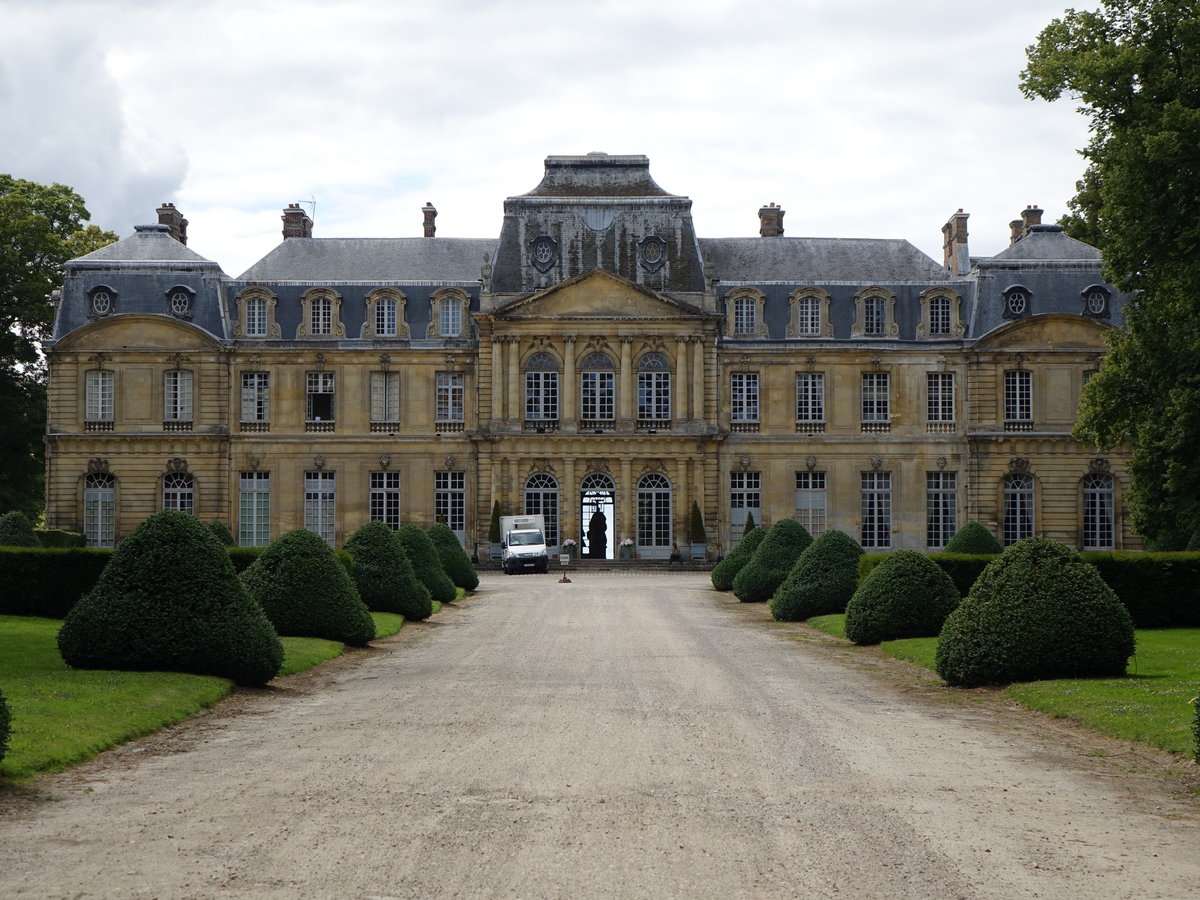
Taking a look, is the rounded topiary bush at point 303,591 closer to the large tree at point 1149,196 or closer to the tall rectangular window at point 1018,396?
the large tree at point 1149,196

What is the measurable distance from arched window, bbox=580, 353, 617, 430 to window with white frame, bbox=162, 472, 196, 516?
13500 mm

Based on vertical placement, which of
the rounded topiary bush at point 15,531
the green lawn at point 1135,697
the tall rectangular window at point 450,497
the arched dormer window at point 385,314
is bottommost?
the green lawn at point 1135,697

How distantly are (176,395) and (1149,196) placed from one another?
33861 mm

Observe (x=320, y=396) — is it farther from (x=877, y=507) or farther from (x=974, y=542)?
(x=974, y=542)

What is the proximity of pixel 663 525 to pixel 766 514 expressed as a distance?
3.53 meters

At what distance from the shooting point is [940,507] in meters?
48.5

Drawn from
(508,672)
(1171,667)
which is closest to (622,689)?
(508,672)

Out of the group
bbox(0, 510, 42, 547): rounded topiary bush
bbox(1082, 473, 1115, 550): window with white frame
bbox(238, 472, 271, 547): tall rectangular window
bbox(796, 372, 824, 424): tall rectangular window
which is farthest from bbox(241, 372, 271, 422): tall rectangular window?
bbox(1082, 473, 1115, 550): window with white frame

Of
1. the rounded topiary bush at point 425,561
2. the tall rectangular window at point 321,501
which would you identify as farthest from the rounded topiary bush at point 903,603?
the tall rectangular window at point 321,501

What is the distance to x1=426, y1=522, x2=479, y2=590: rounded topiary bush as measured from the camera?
33250mm

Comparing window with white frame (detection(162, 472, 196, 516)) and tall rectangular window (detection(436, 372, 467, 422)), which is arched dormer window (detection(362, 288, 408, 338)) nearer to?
tall rectangular window (detection(436, 372, 467, 422))

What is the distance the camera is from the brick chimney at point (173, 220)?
52812mm

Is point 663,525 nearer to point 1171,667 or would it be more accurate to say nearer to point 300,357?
point 300,357

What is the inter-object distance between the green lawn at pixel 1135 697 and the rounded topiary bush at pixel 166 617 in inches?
313
